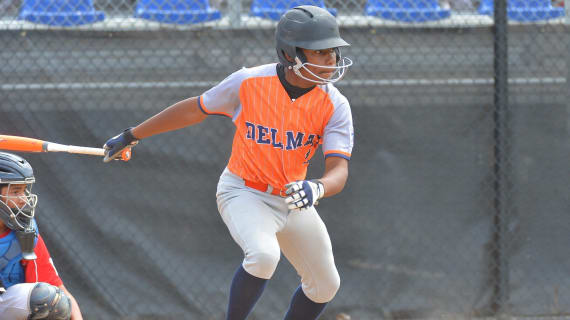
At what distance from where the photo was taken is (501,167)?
15.3 ft

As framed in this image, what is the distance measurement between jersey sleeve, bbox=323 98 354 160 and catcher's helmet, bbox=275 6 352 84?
0.17m

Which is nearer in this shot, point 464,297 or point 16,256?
point 16,256

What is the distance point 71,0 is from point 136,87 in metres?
0.68

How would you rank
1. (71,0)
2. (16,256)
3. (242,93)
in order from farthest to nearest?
(71,0), (242,93), (16,256)

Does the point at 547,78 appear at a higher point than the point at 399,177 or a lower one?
higher

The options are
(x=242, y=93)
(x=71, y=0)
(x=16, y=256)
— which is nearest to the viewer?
(x=16, y=256)

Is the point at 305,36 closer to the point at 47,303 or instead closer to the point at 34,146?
the point at 34,146

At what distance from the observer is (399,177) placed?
4668mm

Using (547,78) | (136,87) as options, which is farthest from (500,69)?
(136,87)

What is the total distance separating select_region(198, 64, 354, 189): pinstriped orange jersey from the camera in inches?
128

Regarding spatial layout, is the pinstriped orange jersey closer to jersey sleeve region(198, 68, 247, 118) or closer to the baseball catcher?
→ jersey sleeve region(198, 68, 247, 118)

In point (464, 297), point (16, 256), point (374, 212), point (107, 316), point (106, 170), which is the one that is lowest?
point (464, 297)

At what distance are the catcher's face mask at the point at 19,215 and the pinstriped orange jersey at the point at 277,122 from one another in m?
0.89

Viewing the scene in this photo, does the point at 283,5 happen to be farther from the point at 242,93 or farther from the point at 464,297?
the point at 464,297
